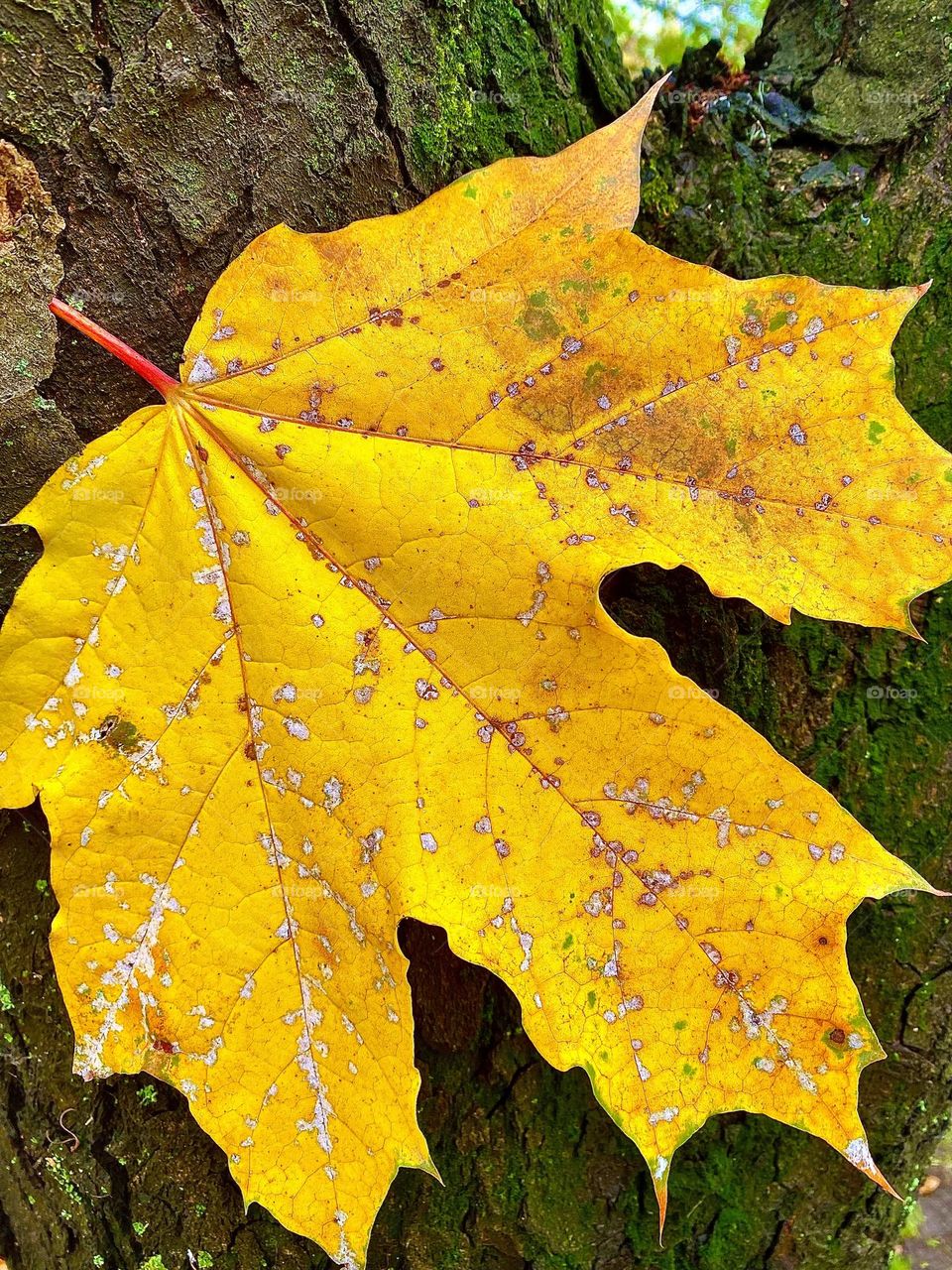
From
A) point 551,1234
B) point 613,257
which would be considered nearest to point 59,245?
point 613,257

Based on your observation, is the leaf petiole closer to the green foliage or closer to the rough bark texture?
the rough bark texture

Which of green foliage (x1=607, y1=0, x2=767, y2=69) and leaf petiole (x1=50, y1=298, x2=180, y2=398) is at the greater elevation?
green foliage (x1=607, y1=0, x2=767, y2=69)

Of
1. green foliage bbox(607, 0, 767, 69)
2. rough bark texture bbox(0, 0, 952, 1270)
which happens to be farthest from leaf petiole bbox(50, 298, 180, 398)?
green foliage bbox(607, 0, 767, 69)

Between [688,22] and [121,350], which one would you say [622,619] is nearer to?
[121,350]

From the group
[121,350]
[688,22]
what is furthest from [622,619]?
[688,22]

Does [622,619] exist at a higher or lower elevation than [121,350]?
lower

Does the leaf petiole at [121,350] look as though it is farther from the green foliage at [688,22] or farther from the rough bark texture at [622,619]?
Result: the green foliage at [688,22]

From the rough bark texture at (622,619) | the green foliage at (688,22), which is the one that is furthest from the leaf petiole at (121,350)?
the green foliage at (688,22)

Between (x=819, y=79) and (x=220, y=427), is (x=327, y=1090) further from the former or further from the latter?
(x=819, y=79)
